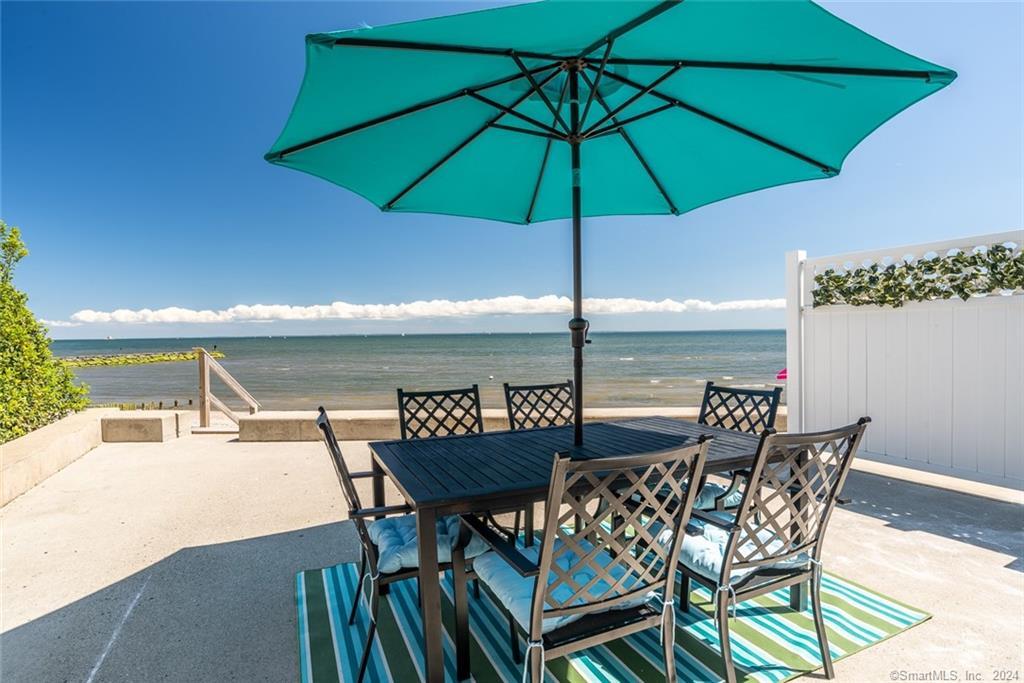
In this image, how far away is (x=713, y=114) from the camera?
2.38 meters

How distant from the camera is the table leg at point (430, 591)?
157 cm

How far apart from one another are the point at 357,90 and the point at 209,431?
19.8 ft

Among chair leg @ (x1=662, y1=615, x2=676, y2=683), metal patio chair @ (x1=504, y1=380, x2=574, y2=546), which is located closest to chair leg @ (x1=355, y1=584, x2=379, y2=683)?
chair leg @ (x1=662, y1=615, x2=676, y2=683)

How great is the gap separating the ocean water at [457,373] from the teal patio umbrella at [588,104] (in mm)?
12197

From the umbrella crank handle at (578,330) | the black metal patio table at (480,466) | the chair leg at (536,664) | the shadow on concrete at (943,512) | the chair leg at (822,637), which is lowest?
the shadow on concrete at (943,512)

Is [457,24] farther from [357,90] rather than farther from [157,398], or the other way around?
[157,398]

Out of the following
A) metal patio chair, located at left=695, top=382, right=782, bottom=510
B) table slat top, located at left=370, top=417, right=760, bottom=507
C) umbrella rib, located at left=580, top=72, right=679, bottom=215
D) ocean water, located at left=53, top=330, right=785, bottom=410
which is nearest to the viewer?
table slat top, located at left=370, top=417, right=760, bottom=507

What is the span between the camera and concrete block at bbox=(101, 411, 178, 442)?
5656mm

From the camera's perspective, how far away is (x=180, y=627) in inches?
85.4

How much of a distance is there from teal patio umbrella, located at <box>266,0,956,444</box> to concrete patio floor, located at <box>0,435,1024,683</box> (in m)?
1.77

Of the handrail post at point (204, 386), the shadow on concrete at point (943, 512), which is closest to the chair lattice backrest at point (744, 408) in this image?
the shadow on concrete at point (943, 512)

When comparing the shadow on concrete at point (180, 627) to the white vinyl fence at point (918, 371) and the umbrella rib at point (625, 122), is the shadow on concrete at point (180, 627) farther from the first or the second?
the white vinyl fence at point (918, 371)

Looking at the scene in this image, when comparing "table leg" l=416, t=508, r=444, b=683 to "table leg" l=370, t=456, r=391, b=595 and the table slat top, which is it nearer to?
the table slat top

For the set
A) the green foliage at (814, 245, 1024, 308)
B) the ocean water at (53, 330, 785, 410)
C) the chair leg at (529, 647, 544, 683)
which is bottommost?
the ocean water at (53, 330, 785, 410)
